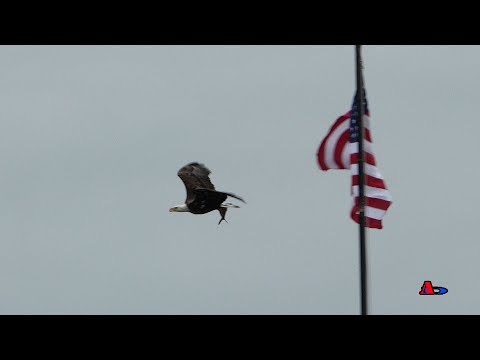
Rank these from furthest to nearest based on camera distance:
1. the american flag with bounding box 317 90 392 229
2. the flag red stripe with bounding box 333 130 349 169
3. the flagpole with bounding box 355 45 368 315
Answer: the flag red stripe with bounding box 333 130 349 169 → the american flag with bounding box 317 90 392 229 → the flagpole with bounding box 355 45 368 315

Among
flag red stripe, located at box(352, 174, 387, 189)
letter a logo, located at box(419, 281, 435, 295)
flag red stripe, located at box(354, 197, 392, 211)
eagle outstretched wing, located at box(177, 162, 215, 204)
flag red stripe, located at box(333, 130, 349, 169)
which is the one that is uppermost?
eagle outstretched wing, located at box(177, 162, 215, 204)

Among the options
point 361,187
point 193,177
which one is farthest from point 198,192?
point 361,187

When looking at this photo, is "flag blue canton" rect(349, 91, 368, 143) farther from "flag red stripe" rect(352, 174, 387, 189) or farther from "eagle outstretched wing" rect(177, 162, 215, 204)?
"eagle outstretched wing" rect(177, 162, 215, 204)

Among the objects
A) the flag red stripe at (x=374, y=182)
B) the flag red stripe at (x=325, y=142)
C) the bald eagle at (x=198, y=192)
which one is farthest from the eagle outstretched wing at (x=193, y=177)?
the flag red stripe at (x=374, y=182)

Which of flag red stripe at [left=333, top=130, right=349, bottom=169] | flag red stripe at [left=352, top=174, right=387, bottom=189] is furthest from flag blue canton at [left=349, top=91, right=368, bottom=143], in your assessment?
flag red stripe at [left=352, top=174, right=387, bottom=189]

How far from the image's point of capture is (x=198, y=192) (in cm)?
4416

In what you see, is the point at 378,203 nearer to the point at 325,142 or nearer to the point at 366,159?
the point at 366,159

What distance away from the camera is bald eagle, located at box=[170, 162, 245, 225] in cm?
4391
